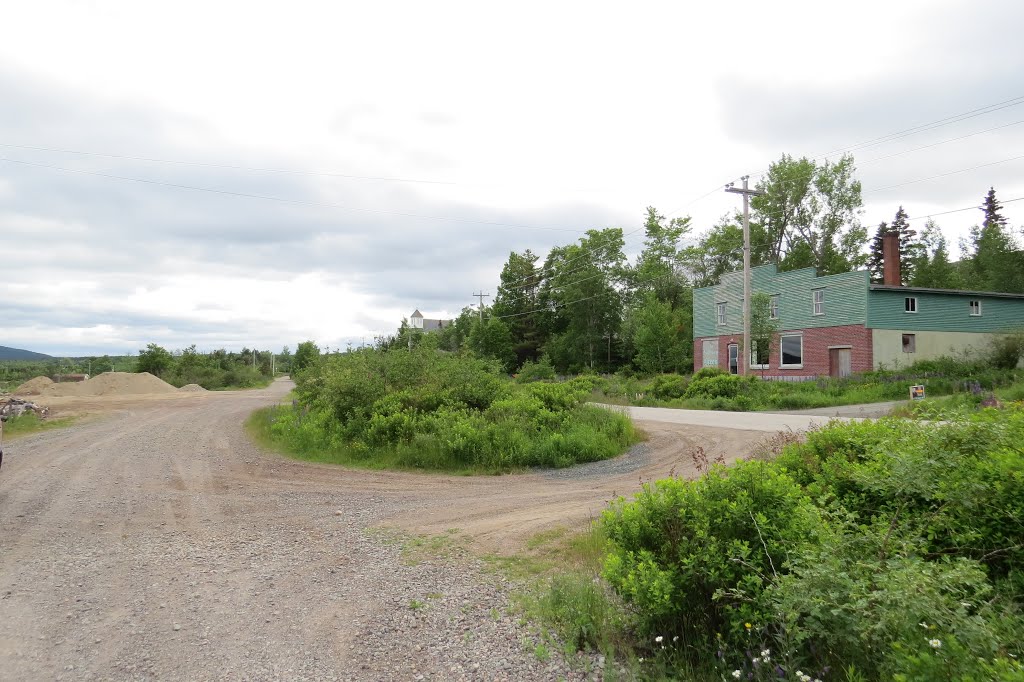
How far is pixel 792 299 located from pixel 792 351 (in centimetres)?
313

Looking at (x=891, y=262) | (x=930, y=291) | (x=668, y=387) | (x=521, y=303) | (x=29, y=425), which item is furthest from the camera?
(x=521, y=303)

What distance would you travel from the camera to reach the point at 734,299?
1703 inches

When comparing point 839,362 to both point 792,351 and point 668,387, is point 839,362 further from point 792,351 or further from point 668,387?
point 668,387

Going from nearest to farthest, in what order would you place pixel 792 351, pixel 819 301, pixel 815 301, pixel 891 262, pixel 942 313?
pixel 942 313 → pixel 819 301 → pixel 815 301 → pixel 792 351 → pixel 891 262

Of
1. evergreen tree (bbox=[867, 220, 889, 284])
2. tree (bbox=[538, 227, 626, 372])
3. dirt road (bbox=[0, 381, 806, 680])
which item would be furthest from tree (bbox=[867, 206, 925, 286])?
dirt road (bbox=[0, 381, 806, 680])

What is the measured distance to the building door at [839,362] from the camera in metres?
34.2

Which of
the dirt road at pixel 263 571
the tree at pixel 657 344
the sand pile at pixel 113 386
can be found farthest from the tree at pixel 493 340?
the dirt road at pixel 263 571

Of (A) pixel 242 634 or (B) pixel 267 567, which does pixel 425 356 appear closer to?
(B) pixel 267 567

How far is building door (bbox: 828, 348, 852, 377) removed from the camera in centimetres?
3416

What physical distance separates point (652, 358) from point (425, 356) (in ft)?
113

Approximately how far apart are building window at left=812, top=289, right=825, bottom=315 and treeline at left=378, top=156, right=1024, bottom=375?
42.3ft

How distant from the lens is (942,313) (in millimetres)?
34656

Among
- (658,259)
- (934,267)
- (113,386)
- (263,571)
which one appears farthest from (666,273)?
(263,571)

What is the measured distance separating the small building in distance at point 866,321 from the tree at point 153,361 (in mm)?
56052
